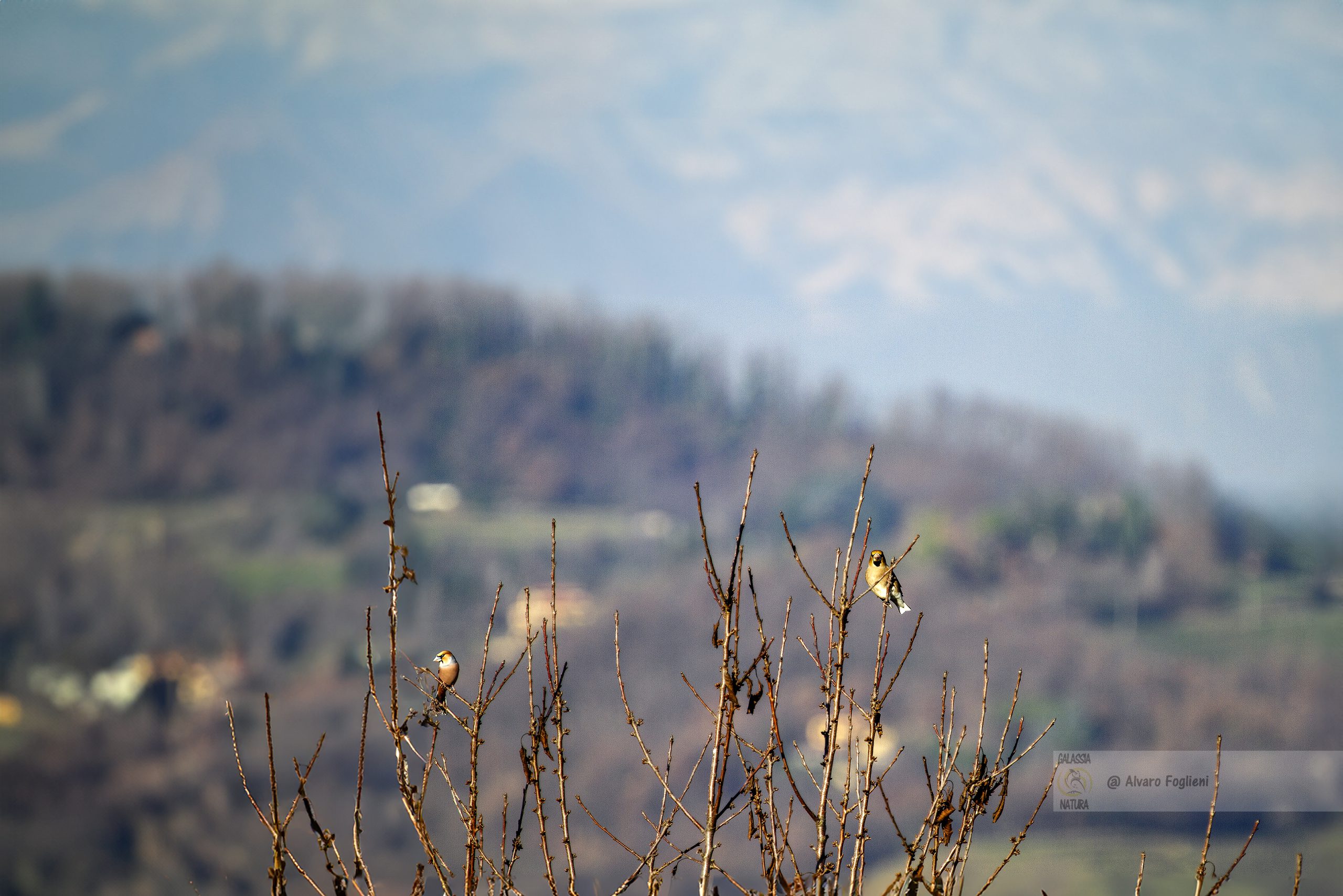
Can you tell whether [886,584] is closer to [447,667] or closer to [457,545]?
[447,667]

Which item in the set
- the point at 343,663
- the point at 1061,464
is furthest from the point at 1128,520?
the point at 343,663

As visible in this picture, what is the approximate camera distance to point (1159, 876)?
2430 centimetres

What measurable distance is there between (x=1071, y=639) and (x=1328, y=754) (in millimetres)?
10080

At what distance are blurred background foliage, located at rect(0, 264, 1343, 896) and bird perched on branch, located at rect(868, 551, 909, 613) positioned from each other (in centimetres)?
3354

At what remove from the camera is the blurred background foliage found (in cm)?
4116

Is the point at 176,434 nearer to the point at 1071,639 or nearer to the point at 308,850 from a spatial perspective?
the point at 308,850

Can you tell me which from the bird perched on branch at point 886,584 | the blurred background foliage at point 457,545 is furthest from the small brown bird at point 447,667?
the blurred background foliage at point 457,545

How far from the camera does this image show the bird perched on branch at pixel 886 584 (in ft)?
11.1

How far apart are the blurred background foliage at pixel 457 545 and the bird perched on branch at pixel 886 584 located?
3354 centimetres

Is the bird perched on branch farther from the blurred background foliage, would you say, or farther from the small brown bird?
the blurred background foliage

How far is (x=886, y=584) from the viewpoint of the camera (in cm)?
345

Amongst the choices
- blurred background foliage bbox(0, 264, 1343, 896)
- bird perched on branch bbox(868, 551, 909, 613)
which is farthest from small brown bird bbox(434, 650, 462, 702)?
blurred background foliage bbox(0, 264, 1343, 896)

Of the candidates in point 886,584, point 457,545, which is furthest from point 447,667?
point 457,545

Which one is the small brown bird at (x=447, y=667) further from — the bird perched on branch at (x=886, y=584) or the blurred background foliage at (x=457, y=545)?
the blurred background foliage at (x=457, y=545)
